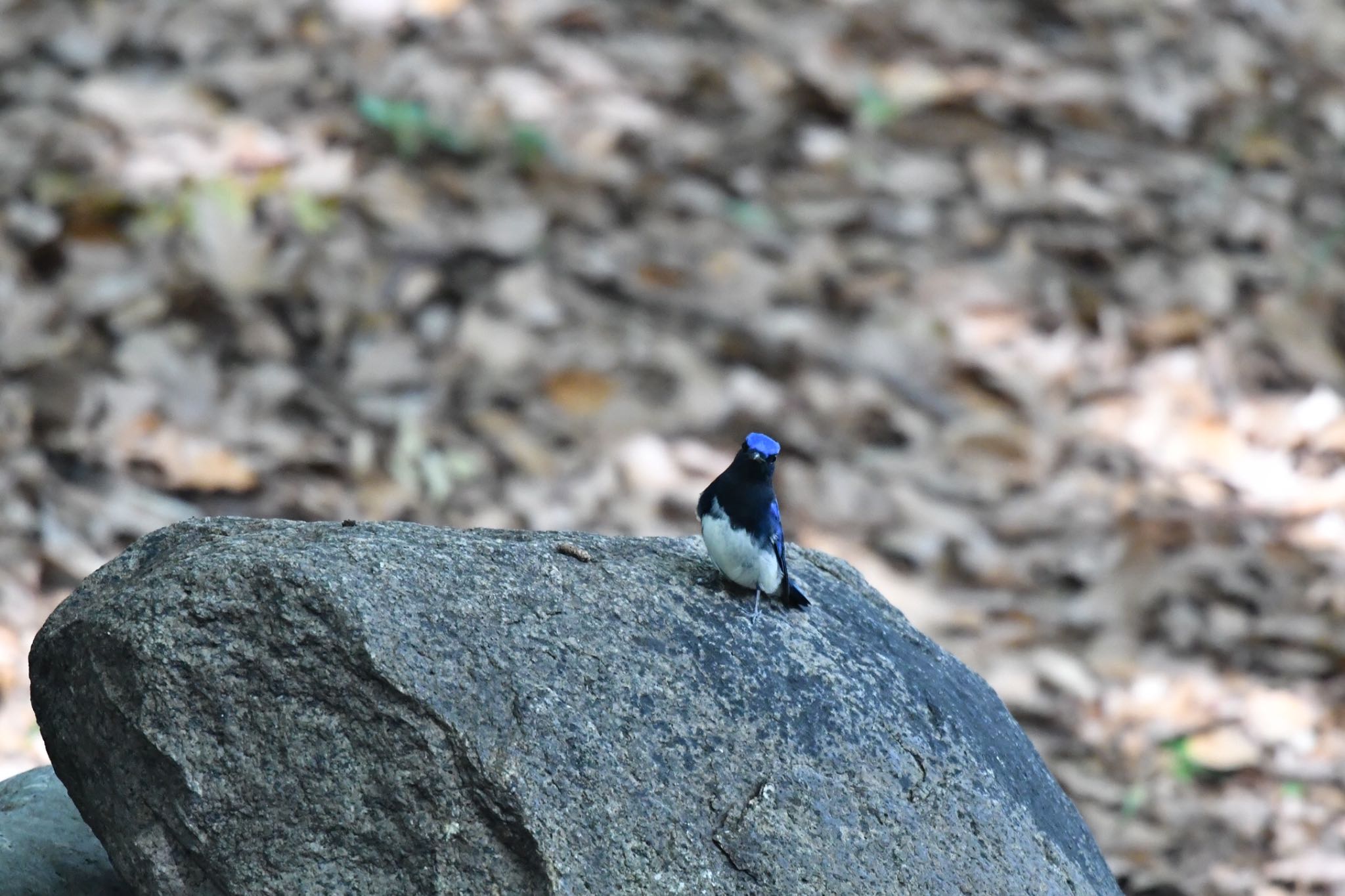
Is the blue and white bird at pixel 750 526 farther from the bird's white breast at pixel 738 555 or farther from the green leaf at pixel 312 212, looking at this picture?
the green leaf at pixel 312 212

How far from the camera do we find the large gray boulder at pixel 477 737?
2107 millimetres

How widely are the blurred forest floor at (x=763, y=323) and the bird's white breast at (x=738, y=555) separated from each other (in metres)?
1.92

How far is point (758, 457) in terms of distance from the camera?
2.54 m

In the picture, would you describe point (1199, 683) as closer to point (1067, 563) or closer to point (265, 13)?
point (1067, 563)

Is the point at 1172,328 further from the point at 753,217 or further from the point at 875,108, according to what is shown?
the point at 753,217

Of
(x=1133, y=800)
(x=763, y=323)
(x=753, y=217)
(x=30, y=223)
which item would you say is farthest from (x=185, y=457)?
(x=1133, y=800)

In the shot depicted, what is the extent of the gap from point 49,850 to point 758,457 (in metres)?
1.45

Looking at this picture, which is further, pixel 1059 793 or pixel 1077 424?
pixel 1077 424

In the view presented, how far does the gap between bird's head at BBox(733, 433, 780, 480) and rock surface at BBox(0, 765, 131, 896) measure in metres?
1.33

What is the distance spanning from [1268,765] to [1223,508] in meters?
0.98

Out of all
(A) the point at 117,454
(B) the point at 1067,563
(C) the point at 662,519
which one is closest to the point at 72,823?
(A) the point at 117,454

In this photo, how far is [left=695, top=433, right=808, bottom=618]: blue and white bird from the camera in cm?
251

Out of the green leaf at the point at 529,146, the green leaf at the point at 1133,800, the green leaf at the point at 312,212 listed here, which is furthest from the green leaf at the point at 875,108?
the green leaf at the point at 1133,800

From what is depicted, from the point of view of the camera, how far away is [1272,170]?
6355 millimetres
